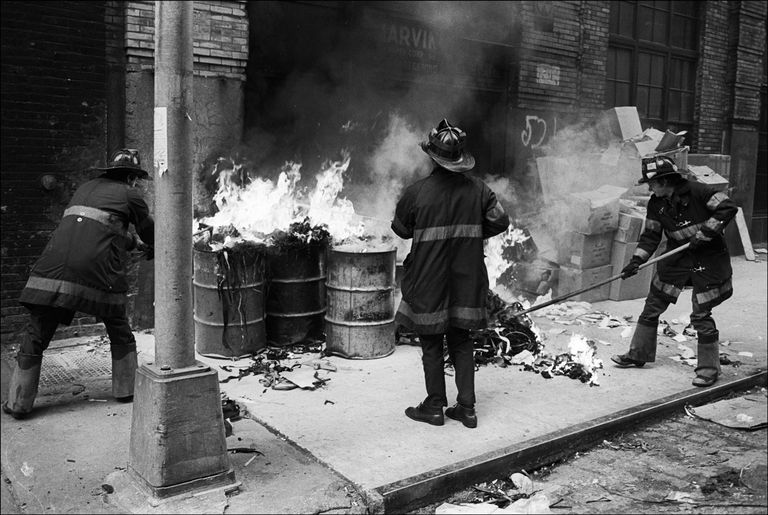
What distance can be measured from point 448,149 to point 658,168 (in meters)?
2.53

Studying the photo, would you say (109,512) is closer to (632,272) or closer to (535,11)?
(632,272)

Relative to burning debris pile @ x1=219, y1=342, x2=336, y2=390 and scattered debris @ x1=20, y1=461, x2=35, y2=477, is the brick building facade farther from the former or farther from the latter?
scattered debris @ x1=20, y1=461, x2=35, y2=477

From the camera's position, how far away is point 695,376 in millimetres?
6727

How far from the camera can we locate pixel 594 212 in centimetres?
939

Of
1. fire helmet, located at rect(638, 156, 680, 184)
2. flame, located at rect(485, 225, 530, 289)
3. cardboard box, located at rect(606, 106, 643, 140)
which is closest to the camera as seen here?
fire helmet, located at rect(638, 156, 680, 184)

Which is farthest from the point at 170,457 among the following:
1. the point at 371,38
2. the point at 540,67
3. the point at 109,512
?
the point at 540,67

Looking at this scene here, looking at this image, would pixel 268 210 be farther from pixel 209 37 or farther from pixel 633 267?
pixel 633 267

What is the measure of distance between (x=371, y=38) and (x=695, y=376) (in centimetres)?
576

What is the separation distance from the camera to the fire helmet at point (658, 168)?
6500 millimetres

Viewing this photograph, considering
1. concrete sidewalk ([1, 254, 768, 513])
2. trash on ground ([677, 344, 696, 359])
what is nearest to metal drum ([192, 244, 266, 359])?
concrete sidewalk ([1, 254, 768, 513])

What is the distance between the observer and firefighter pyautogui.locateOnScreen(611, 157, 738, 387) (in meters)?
6.44

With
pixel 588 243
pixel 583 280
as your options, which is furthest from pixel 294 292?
pixel 588 243

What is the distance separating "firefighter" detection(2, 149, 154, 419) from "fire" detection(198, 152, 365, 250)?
1.36m

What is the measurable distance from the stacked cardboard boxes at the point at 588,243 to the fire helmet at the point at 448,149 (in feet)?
15.7
